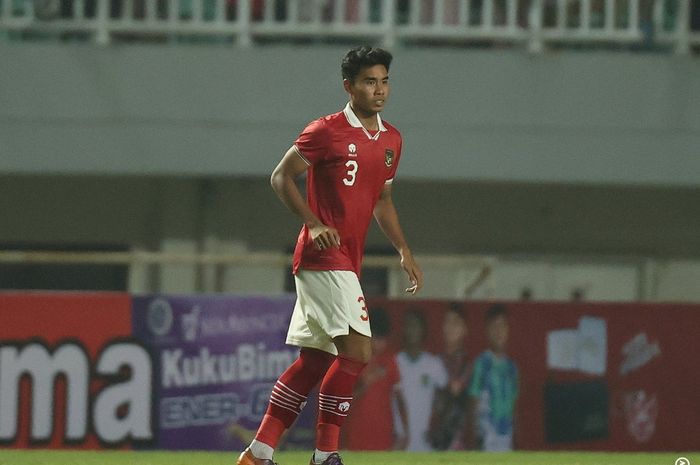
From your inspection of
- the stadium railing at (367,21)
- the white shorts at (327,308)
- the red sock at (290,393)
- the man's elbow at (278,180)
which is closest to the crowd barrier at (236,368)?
the stadium railing at (367,21)

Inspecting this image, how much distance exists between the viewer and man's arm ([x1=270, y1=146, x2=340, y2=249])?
274 inches

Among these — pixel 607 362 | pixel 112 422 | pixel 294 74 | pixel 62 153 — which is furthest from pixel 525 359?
pixel 62 153

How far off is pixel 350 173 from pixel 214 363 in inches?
192

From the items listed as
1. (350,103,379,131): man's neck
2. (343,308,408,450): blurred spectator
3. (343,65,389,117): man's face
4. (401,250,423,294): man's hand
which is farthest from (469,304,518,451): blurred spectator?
(343,65,389,117): man's face

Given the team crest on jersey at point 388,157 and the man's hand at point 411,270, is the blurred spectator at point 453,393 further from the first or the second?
the team crest on jersey at point 388,157

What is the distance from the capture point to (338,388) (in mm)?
7066

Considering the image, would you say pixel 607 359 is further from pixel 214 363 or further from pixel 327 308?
pixel 327 308

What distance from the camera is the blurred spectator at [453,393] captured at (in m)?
11.8

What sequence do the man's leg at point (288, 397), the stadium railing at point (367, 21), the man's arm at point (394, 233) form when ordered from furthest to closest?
the stadium railing at point (367, 21), the man's arm at point (394, 233), the man's leg at point (288, 397)

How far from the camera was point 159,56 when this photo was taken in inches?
585

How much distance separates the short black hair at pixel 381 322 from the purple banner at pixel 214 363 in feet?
1.98

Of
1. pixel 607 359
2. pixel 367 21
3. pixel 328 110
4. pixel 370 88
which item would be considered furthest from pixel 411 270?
pixel 367 21

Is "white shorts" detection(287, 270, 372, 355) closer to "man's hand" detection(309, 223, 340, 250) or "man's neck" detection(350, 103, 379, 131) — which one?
"man's hand" detection(309, 223, 340, 250)

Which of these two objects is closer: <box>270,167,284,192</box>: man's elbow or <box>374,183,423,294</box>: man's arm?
<box>270,167,284,192</box>: man's elbow
